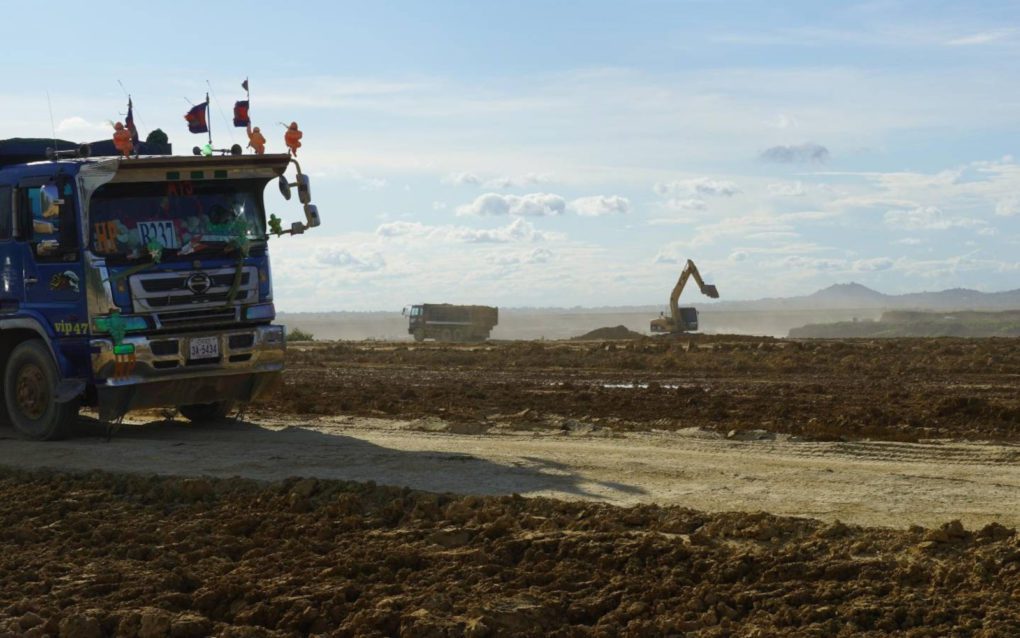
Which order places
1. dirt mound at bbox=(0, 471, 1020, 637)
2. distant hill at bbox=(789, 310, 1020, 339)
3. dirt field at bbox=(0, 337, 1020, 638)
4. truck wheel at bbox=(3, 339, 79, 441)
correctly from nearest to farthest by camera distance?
dirt mound at bbox=(0, 471, 1020, 637), dirt field at bbox=(0, 337, 1020, 638), truck wheel at bbox=(3, 339, 79, 441), distant hill at bbox=(789, 310, 1020, 339)

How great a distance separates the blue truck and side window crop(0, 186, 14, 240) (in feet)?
0.08

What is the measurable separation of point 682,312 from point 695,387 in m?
28.7

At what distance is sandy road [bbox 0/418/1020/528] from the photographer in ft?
32.2

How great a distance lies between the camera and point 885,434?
46.9 ft

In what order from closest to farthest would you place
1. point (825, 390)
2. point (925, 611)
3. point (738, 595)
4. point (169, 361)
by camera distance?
point (925, 611) → point (738, 595) → point (169, 361) → point (825, 390)

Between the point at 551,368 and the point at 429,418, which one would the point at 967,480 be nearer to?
the point at 429,418

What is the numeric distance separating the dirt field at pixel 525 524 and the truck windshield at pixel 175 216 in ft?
7.60

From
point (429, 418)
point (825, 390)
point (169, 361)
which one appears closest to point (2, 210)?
point (169, 361)

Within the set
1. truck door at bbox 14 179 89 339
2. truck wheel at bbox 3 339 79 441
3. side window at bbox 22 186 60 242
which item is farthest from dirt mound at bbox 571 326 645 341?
side window at bbox 22 186 60 242

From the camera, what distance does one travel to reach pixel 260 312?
1480 cm

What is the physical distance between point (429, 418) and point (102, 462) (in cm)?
480

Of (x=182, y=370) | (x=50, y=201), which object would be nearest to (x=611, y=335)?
(x=182, y=370)

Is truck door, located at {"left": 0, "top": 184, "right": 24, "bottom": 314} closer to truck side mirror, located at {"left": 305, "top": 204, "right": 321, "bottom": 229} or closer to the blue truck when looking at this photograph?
the blue truck

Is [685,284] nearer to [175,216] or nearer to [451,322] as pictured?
[451,322]
